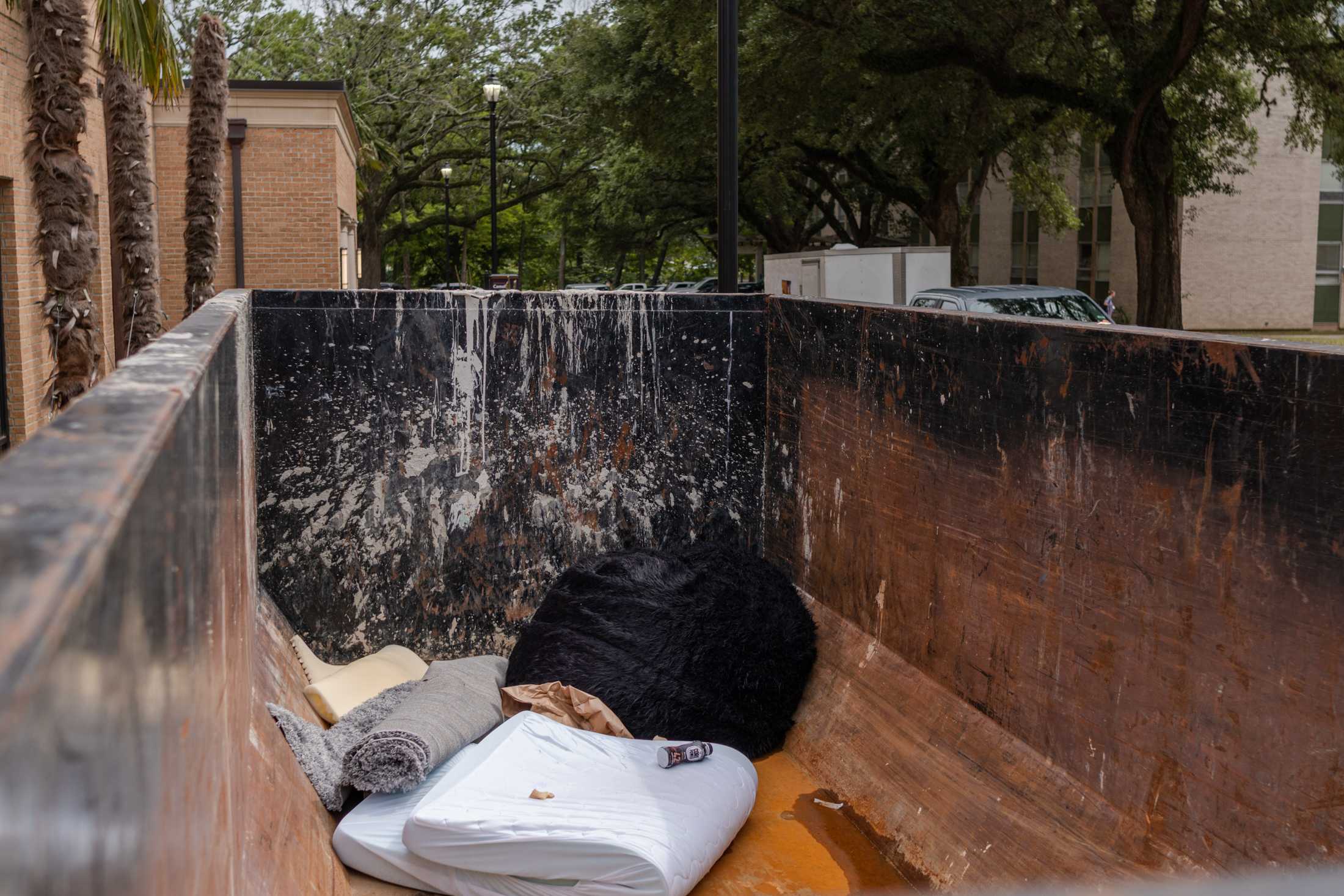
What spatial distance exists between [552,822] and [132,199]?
10237 mm

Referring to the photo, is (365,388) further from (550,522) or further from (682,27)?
(682,27)

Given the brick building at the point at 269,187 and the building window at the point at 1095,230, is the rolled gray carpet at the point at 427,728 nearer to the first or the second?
the brick building at the point at 269,187

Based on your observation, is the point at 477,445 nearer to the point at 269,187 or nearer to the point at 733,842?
the point at 733,842

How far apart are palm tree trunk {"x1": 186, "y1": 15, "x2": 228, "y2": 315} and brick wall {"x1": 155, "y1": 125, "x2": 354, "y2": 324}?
7740 millimetres

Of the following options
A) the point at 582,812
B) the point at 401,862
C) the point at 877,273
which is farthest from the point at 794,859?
the point at 877,273

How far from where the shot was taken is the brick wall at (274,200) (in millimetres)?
22359

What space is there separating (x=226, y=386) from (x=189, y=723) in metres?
1.89

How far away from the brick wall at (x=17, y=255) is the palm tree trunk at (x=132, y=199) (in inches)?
16.6

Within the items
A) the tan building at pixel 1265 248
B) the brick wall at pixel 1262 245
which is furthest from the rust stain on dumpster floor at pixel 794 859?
the brick wall at pixel 1262 245

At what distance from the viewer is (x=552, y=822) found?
4.91 meters

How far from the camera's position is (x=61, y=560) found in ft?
3.22

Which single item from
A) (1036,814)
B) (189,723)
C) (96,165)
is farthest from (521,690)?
(96,165)

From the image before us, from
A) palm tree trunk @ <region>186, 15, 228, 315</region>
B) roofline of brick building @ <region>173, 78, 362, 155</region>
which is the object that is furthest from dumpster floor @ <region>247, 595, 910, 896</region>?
roofline of brick building @ <region>173, 78, 362, 155</region>

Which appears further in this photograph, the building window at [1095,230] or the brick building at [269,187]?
the building window at [1095,230]
